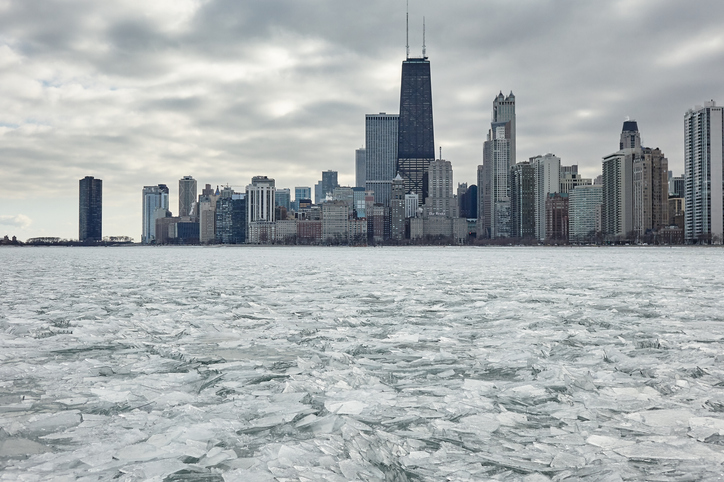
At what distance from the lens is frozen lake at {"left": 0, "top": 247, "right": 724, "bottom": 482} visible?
5.97 metres

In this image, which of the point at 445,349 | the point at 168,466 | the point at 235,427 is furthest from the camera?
the point at 445,349

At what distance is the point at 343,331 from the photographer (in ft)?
47.4

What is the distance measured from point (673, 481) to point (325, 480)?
3.31 m

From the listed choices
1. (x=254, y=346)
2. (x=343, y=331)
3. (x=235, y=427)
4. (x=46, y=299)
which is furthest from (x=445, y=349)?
(x=46, y=299)

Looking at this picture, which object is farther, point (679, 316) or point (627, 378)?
point (679, 316)

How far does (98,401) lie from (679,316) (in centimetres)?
1561

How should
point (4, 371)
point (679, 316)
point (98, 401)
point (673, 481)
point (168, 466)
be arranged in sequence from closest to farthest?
point (673, 481), point (168, 466), point (98, 401), point (4, 371), point (679, 316)

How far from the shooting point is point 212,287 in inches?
1129

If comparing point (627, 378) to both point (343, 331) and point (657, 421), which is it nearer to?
point (657, 421)

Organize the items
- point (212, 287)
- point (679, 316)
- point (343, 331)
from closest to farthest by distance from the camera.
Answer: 1. point (343, 331)
2. point (679, 316)
3. point (212, 287)

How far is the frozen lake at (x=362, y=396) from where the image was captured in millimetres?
5969

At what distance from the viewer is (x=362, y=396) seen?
8.48 metres

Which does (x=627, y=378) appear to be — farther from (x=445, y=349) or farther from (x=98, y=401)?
(x=98, y=401)

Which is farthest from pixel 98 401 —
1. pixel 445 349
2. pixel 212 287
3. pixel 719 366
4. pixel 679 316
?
pixel 212 287
